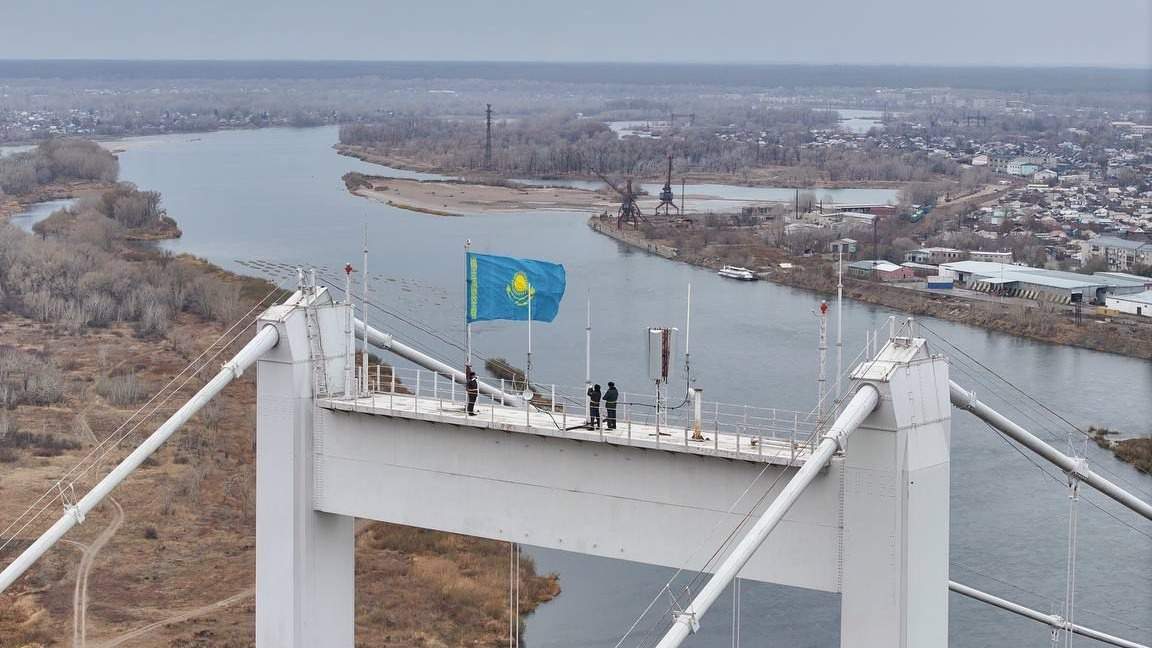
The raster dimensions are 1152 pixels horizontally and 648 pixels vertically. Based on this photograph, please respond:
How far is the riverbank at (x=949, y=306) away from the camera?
49625mm

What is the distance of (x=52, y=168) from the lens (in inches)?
3625

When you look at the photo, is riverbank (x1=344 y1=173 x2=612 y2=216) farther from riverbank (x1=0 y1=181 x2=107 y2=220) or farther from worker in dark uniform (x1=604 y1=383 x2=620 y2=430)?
worker in dark uniform (x1=604 y1=383 x2=620 y2=430)

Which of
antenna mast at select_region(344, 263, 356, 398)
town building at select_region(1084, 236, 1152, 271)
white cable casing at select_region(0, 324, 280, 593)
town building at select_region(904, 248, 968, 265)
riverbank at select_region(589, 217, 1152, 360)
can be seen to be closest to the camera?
white cable casing at select_region(0, 324, 280, 593)

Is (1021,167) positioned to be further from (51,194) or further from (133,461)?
(133,461)

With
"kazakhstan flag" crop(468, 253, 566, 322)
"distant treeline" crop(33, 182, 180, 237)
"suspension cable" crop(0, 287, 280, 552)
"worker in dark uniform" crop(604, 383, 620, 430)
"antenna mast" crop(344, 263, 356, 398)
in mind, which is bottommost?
"suspension cable" crop(0, 287, 280, 552)

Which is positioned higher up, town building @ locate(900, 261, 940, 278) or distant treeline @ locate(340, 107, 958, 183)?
distant treeline @ locate(340, 107, 958, 183)

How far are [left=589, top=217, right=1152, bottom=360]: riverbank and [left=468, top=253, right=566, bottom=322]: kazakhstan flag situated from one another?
122 feet

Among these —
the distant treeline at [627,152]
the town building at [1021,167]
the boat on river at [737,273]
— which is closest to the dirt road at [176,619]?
the boat on river at [737,273]

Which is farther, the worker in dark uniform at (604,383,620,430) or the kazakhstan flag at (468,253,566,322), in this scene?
the kazakhstan flag at (468,253,566,322)

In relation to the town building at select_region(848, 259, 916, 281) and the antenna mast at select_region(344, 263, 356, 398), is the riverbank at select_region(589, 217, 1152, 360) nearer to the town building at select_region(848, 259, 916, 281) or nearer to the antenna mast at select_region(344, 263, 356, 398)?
the town building at select_region(848, 259, 916, 281)

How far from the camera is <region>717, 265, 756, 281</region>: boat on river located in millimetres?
60406

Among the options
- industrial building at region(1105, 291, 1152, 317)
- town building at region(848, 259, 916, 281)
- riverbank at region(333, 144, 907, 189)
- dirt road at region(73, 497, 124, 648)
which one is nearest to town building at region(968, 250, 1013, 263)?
town building at region(848, 259, 916, 281)

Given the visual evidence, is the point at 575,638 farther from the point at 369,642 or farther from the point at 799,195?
the point at 799,195

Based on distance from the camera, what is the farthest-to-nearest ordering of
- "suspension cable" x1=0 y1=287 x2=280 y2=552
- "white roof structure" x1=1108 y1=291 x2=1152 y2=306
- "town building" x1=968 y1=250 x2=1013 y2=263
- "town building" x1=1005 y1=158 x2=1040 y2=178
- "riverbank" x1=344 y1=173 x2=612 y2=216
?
"town building" x1=1005 y1=158 x2=1040 y2=178
"riverbank" x1=344 y1=173 x2=612 y2=216
"town building" x1=968 y1=250 x2=1013 y2=263
"white roof structure" x1=1108 y1=291 x2=1152 y2=306
"suspension cable" x1=0 y1=287 x2=280 y2=552
